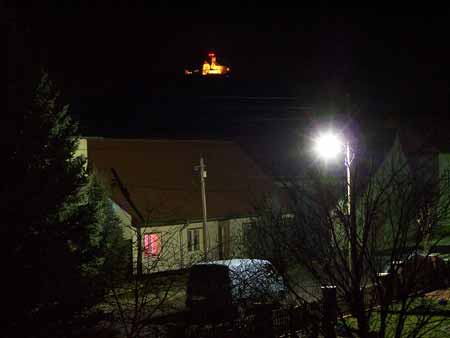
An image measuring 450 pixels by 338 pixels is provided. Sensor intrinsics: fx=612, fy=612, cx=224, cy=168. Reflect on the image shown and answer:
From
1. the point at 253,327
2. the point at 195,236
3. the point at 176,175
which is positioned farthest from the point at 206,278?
the point at 176,175

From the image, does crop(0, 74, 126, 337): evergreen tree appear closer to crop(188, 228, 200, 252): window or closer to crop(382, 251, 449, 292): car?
crop(382, 251, 449, 292): car

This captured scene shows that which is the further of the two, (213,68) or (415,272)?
(213,68)

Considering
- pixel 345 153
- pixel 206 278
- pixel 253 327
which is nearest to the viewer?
pixel 345 153

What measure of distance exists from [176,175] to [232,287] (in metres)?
24.2

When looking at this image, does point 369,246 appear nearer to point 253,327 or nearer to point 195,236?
point 253,327

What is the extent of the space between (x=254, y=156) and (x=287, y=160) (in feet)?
8.37

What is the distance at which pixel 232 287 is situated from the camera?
841 cm

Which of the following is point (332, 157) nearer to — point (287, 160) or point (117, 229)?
point (117, 229)

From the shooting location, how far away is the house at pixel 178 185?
1109 inches

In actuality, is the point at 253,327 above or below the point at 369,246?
below

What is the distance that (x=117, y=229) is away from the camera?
20.8 meters

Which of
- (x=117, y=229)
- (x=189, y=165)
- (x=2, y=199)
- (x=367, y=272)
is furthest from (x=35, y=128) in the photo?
(x=189, y=165)

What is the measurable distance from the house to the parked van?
11146 millimetres

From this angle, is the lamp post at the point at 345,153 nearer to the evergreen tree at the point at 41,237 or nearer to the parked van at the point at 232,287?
the parked van at the point at 232,287
